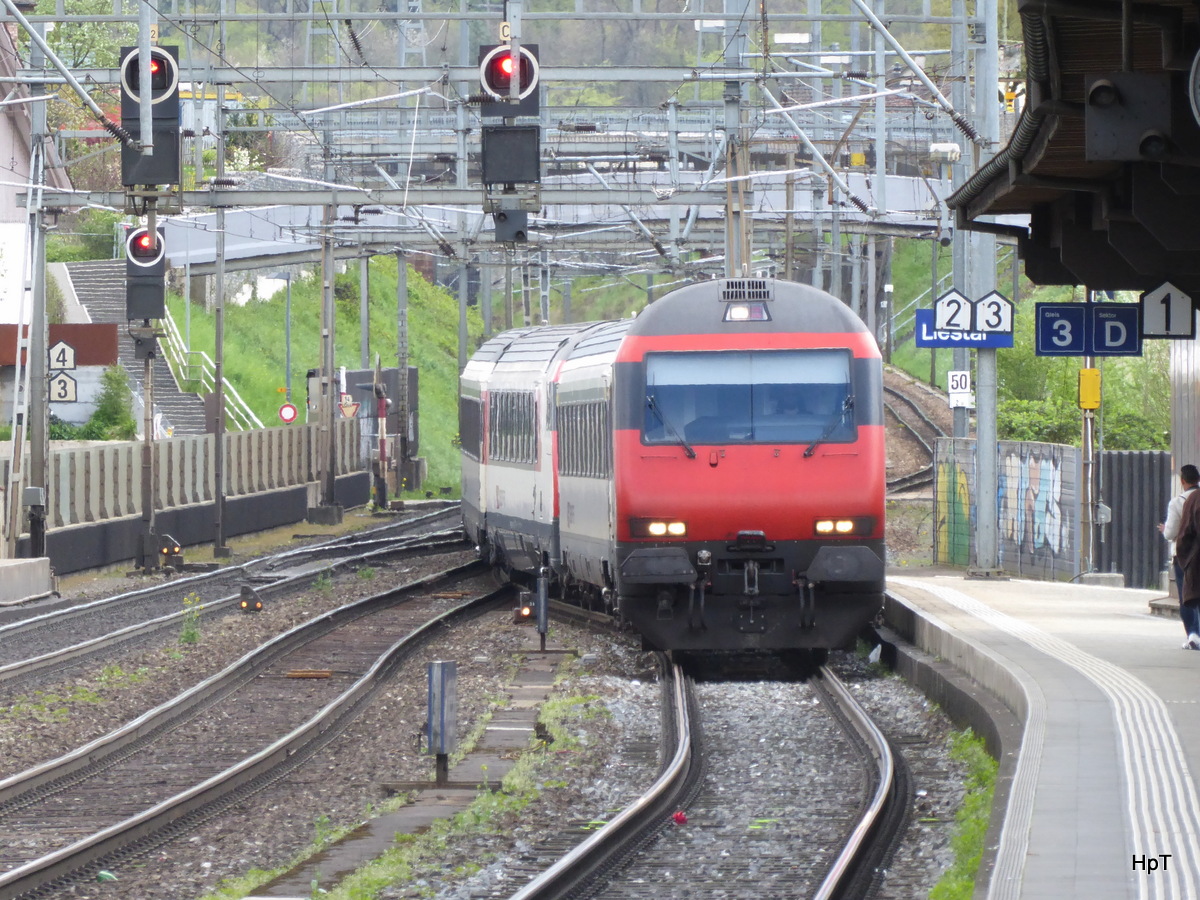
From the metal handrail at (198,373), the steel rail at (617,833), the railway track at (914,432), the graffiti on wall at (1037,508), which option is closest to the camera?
the steel rail at (617,833)

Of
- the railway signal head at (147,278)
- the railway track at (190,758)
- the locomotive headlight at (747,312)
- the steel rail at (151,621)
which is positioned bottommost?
the railway track at (190,758)

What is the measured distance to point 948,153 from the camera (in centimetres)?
2827

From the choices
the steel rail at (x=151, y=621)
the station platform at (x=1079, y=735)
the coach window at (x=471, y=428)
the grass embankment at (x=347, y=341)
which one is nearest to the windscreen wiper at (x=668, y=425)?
the station platform at (x=1079, y=735)

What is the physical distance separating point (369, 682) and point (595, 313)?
9430 cm

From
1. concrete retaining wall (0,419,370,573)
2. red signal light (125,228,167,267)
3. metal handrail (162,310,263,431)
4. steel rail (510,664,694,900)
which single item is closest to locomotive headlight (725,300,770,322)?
steel rail (510,664,694,900)

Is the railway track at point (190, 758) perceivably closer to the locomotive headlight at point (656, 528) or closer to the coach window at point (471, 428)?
the locomotive headlight at point (656, 528)

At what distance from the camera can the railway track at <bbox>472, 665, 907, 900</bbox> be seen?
8.77 m

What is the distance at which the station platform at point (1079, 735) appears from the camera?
22.6 ft

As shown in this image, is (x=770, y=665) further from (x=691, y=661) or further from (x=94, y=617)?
(x=94, y=617)

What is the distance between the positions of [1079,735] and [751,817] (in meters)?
1.87

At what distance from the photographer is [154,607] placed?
23109mm

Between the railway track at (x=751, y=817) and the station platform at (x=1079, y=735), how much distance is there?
77 cm

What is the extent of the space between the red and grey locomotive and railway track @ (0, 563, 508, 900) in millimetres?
2834

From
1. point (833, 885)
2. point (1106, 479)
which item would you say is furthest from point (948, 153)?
point (833, 885)
